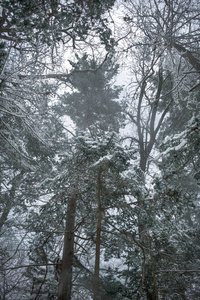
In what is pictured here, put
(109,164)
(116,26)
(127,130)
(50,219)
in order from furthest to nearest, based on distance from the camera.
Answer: (127,130), (50,219), (116,26), (109,164)

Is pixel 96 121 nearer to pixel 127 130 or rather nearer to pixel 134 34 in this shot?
pixel 127 130

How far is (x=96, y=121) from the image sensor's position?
10.3 meters

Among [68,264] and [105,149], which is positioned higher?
[105,149]

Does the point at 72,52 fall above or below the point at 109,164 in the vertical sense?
above

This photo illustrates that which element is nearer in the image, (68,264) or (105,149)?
(105,149)

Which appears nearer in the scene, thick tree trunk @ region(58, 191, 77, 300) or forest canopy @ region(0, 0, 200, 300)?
forest canopy @ region(0, 0, 200, 300)

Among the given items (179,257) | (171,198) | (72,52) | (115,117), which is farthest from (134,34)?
(179,257)

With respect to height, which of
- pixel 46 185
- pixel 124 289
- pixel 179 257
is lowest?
pixel 124 289

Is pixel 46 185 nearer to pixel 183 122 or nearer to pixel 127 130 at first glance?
pixel 183 122

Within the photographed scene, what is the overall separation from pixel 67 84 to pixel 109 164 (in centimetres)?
402

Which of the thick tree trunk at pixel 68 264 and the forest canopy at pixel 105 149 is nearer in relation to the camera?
Answer: the forest canopy at pixel 105 149

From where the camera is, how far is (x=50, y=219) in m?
5.82

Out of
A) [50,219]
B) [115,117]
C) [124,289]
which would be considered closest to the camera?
[124,289]

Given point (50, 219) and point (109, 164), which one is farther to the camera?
point (50, 219)
